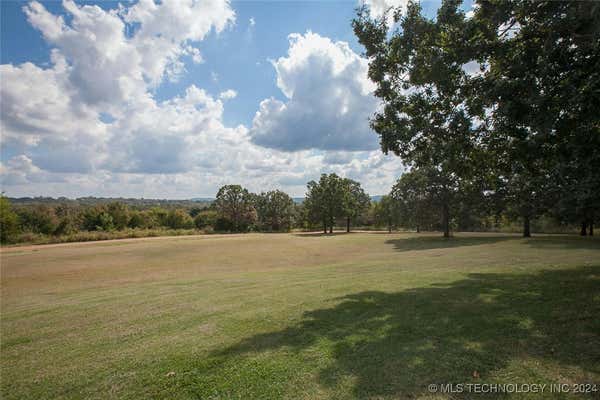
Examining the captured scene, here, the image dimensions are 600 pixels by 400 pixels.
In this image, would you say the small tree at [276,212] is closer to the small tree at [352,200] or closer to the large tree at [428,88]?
the small tree at [352,200]

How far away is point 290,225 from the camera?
88688 mm

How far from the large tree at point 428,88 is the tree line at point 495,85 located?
0.11ft

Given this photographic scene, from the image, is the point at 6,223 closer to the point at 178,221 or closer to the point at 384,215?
the point at 178,221

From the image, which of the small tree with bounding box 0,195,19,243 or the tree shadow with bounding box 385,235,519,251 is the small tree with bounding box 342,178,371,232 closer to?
the tree shadow with bounding box 385,235,519,251

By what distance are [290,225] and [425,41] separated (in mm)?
81142

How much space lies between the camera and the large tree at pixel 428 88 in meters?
8.42

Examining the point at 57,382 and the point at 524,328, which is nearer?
the point at 57,382

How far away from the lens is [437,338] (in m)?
5.18

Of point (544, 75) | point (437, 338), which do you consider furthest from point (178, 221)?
point (544, 75)

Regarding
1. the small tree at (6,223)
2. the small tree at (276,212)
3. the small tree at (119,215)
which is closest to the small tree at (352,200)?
the small tree at (276,212)

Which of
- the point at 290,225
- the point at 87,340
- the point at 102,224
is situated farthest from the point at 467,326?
the point at 102,224

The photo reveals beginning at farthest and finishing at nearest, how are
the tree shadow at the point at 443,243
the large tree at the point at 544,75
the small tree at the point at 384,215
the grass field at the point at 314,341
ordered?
1. the small tree at the point at 384,215
2. the tree shadow at the point at 443,243
3. the large tree at the point at 544,75
4. the grass field at the point at 314,341

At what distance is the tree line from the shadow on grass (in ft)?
13.5

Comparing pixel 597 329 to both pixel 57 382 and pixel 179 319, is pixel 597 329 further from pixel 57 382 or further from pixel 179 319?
pixel 57 382
